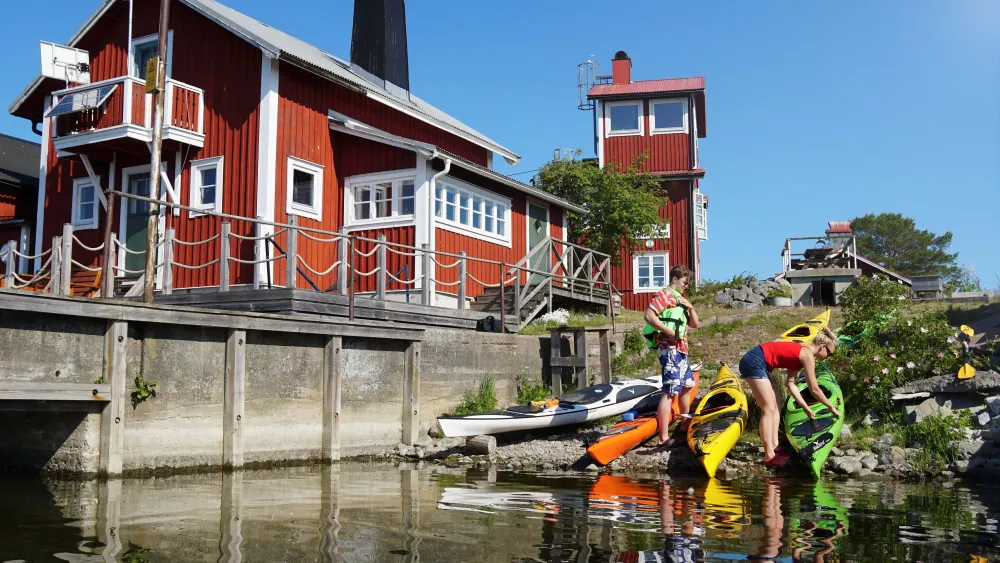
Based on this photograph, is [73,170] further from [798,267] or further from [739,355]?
[798,267]

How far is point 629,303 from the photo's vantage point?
93.6ft

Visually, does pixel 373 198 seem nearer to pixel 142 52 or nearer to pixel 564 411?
pixel 142 52

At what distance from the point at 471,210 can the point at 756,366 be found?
34.0 feet

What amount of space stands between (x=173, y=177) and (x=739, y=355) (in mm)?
11096

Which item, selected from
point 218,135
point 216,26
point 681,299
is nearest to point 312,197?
point 218,135

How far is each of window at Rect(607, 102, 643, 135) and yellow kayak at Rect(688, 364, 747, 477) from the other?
1909cm

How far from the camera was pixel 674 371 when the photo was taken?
1012cm

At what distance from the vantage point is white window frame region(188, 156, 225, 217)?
56.1 ft

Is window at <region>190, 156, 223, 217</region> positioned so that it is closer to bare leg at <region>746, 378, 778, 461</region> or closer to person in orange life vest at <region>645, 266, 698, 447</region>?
person in orange life vest at <region>645, 266, 698, 447</region>

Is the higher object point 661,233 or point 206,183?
point 661,233

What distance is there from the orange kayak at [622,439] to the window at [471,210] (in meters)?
7.93

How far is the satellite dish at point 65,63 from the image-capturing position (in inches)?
733

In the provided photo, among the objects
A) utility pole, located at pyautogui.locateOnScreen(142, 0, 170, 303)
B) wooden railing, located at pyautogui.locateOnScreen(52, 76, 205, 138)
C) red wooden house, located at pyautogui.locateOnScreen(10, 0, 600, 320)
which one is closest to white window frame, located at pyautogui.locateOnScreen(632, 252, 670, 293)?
red wooden house, located at pyautogui.locateOnScreen(10, 0, 600, 320)

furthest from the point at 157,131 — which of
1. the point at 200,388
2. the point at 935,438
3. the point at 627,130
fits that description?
the point at 627,130
